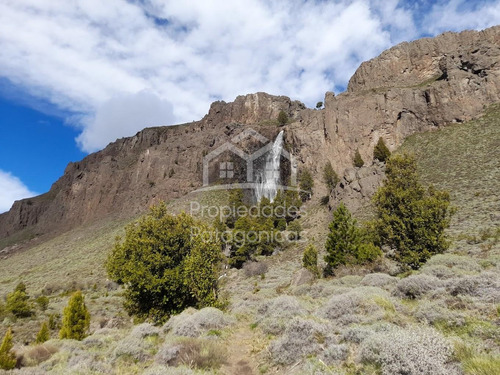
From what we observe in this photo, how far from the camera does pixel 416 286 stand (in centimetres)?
1165

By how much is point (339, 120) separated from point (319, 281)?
52619mm

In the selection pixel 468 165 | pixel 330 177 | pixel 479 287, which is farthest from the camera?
pixel 330 177

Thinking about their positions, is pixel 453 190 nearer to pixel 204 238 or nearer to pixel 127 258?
pixel 204 238

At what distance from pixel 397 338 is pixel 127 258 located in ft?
46.9

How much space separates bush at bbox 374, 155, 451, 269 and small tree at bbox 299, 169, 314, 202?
145 feet

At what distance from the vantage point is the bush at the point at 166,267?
582 inches

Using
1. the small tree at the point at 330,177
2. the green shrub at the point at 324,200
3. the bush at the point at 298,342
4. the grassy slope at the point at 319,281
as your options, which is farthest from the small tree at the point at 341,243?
the small tree at the point at 330,177

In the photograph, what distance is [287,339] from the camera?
8031 millimetres

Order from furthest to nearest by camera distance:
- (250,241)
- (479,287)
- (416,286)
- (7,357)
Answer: (250,241)
(416,286)
(7,357)
(479,287)

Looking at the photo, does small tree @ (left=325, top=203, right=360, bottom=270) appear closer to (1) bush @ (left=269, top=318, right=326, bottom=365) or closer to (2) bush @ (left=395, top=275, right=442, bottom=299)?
(2) bush @ (left=395, top=275, right=442, bottom=299)

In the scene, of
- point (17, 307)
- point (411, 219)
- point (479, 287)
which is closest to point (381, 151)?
point (411, 219)

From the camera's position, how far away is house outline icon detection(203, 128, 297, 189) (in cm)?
7519

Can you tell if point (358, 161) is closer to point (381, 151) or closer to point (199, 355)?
point (381, 151)

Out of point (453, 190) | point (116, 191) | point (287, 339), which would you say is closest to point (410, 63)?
point (453, 190)
